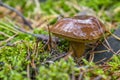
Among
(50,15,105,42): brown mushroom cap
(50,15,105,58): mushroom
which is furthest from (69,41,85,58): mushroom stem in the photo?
(50,15,105,42): brown mushroom cap

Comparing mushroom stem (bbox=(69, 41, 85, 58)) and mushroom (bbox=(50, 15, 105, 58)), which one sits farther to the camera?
mushroom stem (bbox=(69, 41, 85, 58))

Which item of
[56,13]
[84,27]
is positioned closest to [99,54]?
[84,27]

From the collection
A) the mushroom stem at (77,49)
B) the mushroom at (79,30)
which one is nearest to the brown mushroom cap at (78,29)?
the mushroom at (79,30)

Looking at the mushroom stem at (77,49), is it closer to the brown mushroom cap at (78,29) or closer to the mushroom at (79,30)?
the mushroom at (79,30)

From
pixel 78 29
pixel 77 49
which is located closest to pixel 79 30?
pixel 78 29

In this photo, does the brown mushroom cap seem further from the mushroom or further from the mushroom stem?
the mushroom stem
